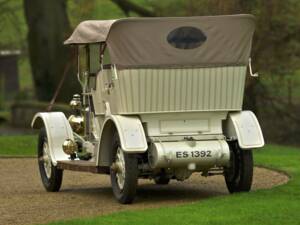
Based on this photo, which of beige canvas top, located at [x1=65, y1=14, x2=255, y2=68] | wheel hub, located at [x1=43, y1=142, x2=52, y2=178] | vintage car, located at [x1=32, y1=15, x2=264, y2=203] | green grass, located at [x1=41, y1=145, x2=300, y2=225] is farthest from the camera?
wheel hub, located at [x1=43, y1=142, x2=52, y2=178]

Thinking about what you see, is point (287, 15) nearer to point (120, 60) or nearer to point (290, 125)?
point (290, 125)

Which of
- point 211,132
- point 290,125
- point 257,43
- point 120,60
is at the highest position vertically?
point 120,60

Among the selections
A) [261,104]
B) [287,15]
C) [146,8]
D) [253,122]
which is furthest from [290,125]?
[253,122]

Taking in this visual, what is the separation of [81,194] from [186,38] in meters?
2.86

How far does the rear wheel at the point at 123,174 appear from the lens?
12766 millimetres

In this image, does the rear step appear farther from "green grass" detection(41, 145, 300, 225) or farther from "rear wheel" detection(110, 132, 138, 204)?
"green grass" detection(41, 145, 300, 225)

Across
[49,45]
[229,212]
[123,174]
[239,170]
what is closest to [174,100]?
[123,174]

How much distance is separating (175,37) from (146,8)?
70.1 feet

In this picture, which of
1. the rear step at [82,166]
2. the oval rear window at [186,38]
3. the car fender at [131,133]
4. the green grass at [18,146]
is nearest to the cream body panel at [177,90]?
the car fender at [131,133]

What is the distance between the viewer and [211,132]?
1328 cm

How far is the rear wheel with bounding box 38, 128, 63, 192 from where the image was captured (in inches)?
599

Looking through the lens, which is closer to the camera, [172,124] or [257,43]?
[172,124]

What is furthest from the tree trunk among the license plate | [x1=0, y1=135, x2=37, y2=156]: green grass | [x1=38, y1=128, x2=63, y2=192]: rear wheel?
the license plate

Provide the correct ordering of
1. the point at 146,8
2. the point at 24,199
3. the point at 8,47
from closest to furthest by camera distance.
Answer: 1. the point at 24,199
2. the point at 146,8
3. the point at 8,47
